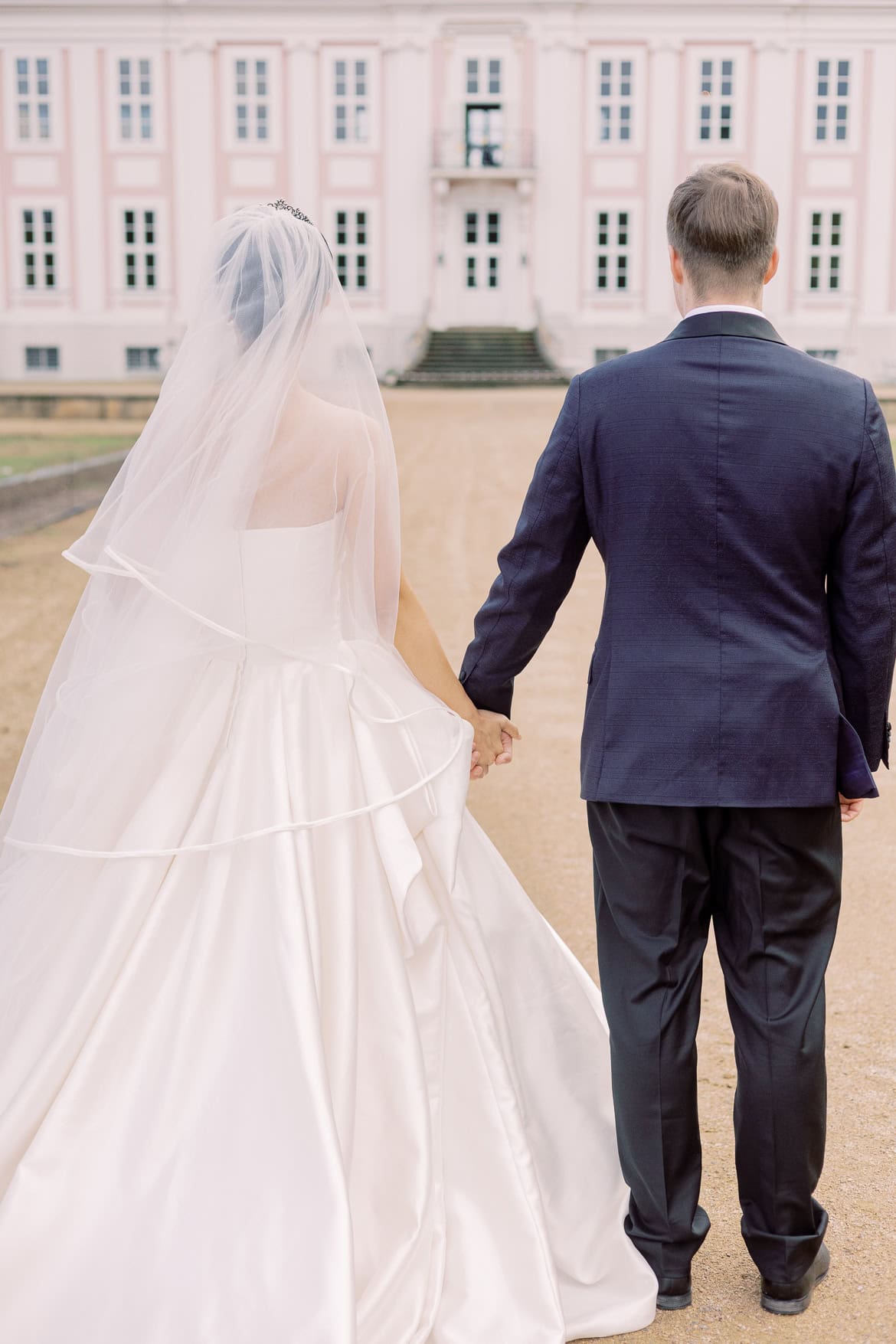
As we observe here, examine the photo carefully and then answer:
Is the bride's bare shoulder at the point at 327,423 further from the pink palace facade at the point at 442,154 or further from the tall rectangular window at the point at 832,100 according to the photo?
the tall rectangular window at the point at 832,100

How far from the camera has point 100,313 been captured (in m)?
33.3

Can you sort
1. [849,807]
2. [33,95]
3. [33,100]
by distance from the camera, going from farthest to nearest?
[33,100] < [33,95] < [849,807]

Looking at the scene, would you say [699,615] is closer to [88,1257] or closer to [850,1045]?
[88,1257]

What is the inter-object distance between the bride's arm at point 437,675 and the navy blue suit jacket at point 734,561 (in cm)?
41

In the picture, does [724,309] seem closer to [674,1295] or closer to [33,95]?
[674,1295]

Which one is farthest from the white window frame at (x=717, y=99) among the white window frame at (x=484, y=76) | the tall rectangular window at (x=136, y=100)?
the tall rectangular window at (x=136, y=100)

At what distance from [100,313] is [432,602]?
26.7 m

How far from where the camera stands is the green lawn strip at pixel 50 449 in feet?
50.0

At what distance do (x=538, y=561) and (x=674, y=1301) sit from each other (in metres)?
1.23

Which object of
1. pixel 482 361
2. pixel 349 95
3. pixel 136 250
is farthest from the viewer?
pixel 136 250

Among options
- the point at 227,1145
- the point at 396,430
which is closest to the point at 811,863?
the point at 227,1145

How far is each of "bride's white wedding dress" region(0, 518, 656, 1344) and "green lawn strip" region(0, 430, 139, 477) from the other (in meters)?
12.1

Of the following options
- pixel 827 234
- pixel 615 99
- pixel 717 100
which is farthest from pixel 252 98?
pixel 827 234

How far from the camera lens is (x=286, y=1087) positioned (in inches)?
85.1
